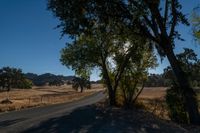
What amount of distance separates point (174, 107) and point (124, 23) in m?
8.93

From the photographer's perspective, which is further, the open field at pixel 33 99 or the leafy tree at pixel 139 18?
the open field at pixel 33 99

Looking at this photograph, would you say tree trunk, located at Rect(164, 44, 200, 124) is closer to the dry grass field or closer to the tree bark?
the dry grass field

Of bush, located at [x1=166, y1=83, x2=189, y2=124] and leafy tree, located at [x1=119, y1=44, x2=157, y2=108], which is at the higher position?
leafy tree, located at [x1=119, y1=44, x2=157, y2=108]

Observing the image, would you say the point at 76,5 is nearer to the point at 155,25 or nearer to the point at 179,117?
the point at 155,25

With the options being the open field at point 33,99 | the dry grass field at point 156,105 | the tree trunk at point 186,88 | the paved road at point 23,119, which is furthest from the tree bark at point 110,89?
the tree trunk at point 186,88

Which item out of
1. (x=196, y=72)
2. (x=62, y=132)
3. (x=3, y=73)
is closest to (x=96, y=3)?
(x=62, y=132)

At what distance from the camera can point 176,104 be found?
92.0ft

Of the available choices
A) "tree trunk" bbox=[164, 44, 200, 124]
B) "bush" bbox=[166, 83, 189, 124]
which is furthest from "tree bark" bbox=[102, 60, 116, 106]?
"tree trunk" bbox=[164, 44, 200, 124]

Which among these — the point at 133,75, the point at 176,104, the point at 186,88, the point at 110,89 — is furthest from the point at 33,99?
the point at 186,88

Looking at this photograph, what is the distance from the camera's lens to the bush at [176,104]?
89.9 feet

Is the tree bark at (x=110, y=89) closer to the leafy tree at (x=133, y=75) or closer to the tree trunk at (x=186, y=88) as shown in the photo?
the leafy tree at (x=133, y=75)

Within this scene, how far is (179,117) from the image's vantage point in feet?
89.9

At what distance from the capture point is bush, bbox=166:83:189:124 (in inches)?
1079

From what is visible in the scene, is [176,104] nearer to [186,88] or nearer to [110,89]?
[186,88]
